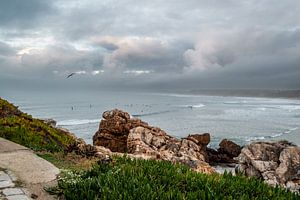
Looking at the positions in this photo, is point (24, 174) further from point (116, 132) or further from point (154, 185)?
point (116, 132)

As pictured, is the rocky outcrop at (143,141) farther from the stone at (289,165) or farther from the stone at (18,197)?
the stone at (18,197)

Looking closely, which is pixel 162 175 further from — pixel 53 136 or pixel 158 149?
pixel 158 149

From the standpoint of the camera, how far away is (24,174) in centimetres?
776

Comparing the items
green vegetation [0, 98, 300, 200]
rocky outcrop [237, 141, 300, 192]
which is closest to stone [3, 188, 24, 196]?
green vegetation [0, 98, 300, 200]

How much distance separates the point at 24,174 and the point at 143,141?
11131 mm

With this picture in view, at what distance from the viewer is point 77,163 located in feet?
29.9

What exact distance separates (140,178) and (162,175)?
0.56 meters

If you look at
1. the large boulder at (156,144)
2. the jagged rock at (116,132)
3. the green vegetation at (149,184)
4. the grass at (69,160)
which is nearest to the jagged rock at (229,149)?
the large boulder at (156,144)

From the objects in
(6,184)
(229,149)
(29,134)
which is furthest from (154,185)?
(229,149)

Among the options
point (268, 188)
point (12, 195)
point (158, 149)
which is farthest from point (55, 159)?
point (158, 149)

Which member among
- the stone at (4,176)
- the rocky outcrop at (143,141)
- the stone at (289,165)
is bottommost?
the stone at (289,165)

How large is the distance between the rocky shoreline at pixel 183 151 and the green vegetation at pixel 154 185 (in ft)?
8.35

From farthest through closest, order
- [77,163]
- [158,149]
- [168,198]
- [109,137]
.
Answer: [109,137]
[158,149]
[77,163]
[168,198]

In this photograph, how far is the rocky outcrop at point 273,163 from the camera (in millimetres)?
15594
